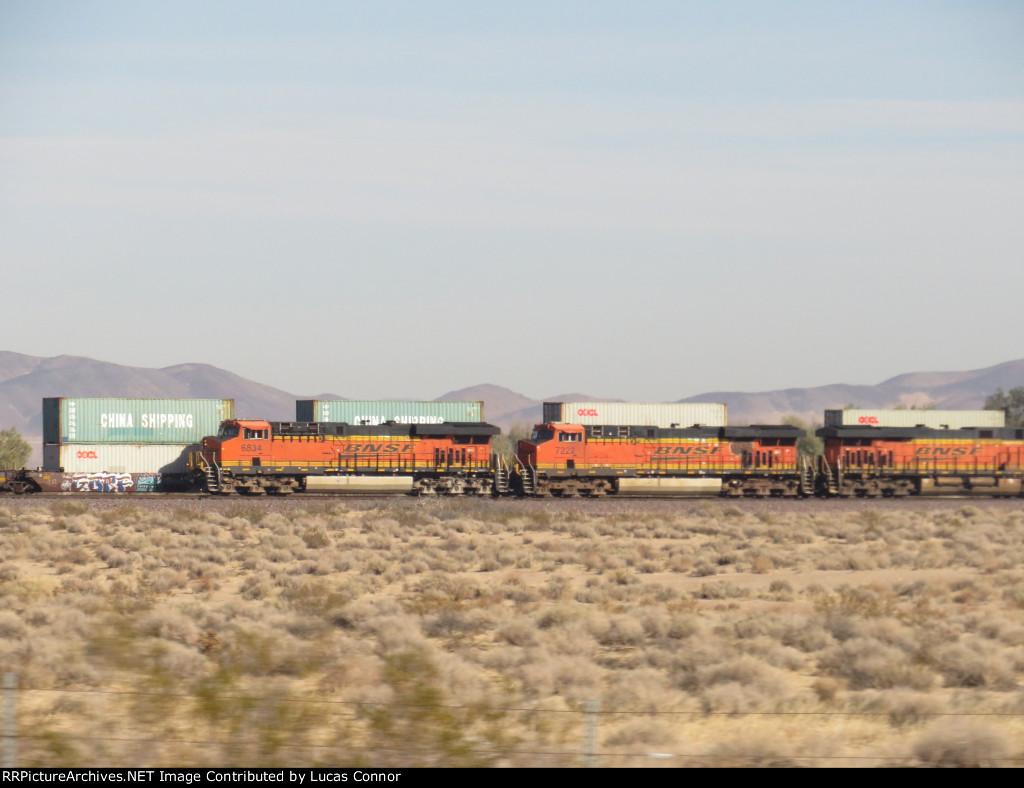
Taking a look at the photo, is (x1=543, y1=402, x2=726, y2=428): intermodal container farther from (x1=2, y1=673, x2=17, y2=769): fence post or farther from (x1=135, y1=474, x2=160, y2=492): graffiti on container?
(x1=2, y1=673, x2=17, y2=769): fence post

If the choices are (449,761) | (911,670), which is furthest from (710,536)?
(449,761)

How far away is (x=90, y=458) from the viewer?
50.8 metres

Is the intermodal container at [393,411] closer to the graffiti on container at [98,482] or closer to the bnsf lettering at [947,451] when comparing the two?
the graffiti on container at [98,482]

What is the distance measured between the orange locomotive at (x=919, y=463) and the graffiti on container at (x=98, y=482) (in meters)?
32.0

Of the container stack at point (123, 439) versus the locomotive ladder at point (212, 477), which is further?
the container stack at point (123, 439)

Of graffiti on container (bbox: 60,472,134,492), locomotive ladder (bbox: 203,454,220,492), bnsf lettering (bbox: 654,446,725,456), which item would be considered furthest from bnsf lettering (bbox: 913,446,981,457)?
graffiti on container (bbox: 60,472,134,492)

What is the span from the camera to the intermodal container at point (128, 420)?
51062 millimetres

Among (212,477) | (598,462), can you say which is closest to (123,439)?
(212,477)

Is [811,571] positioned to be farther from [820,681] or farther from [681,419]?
[681,419]

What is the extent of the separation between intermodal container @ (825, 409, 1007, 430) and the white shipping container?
32.3 m

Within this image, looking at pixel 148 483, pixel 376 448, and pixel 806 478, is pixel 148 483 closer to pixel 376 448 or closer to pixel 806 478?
pixel 376 448

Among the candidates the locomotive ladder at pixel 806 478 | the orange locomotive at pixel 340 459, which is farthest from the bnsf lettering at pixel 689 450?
the orange locomotive at pixel 340 459

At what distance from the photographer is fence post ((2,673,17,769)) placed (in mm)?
8258

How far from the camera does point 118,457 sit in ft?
167
